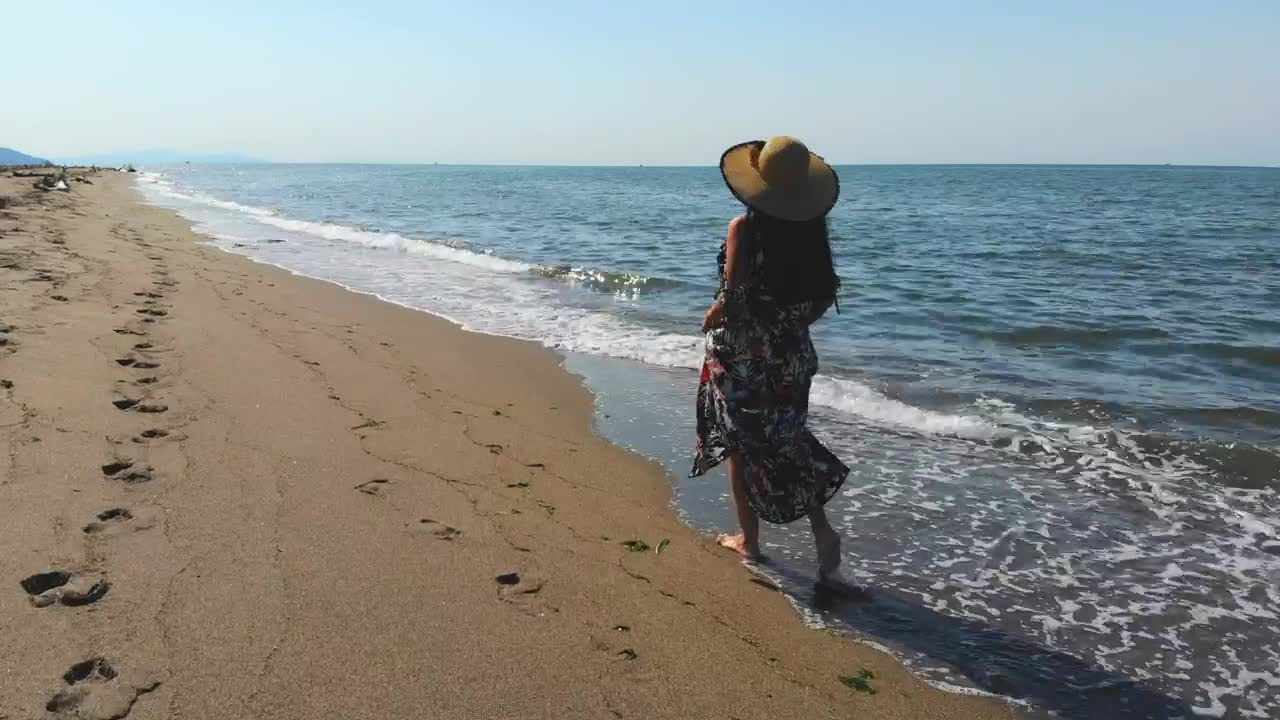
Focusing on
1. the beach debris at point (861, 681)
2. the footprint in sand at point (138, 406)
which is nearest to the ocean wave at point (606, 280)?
the footprint in sand at point (138, 406)

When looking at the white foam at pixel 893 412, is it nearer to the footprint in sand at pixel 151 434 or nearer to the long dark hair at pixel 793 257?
the long dark hair at pixel 793 257

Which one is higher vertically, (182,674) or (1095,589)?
(182,674)

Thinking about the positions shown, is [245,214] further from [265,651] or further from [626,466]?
[265,651]

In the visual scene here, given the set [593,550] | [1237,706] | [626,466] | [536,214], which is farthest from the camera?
[536,214]

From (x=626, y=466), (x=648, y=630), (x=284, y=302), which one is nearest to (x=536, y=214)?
(x=284, y=302)

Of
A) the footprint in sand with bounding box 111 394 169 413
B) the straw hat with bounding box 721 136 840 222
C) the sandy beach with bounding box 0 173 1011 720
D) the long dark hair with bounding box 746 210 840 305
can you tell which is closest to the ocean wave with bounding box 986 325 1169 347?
the sandy beach with bounding box 0 173 1011 720

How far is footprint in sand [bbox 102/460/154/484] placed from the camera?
11.6ft

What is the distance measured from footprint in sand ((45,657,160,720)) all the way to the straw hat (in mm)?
2571

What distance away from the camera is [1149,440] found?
222 inches

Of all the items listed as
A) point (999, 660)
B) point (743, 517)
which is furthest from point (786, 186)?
point (999, 660)

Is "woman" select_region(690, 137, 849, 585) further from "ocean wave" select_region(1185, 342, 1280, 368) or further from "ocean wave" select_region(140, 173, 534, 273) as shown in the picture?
"ocean wave" select_region(140, 173, 534, 273)

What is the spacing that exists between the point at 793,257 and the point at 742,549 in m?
1.45

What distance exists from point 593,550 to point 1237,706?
253 centimetres

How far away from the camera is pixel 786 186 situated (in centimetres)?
314
